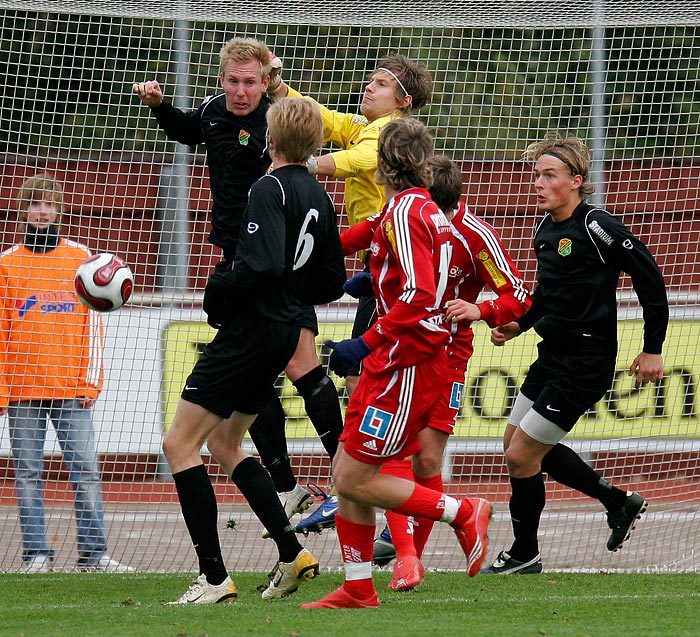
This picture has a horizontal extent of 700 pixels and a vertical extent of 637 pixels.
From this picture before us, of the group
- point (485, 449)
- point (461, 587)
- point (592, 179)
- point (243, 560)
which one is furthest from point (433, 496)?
point (592, 179)

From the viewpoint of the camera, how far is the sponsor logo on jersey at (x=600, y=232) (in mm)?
6344

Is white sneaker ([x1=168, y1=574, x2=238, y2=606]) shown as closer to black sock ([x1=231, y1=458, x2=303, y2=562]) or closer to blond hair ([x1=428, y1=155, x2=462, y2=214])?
black sock ([x1=231, y1=458, x2=303, y2=562])

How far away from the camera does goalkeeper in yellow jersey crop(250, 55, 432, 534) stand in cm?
647

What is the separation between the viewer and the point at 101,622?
16.5ft

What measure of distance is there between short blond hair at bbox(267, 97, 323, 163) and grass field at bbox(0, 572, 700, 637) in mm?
2055

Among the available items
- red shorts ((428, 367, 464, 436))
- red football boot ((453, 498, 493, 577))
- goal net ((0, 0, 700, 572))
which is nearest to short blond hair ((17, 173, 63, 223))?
goal net ((0, 0, 700, 572))

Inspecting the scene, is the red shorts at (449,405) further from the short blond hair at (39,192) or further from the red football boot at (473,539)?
the short blond hair at (39,192)

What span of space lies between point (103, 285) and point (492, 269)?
1959mm

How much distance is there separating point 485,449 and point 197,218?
2.87m

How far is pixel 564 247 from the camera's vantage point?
650 cm

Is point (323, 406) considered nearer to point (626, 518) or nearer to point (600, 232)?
point (600, 232)

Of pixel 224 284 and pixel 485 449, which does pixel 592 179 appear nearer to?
pixel 485 449

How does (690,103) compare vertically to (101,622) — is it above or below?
above

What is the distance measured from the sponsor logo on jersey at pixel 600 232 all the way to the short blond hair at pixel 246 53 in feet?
6.38
